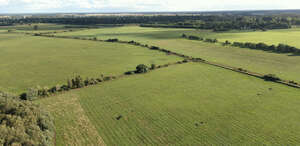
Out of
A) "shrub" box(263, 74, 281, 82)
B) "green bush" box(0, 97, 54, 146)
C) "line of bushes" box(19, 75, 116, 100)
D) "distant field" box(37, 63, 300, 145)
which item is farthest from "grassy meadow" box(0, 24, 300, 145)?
"green bush" box(0, 97, 54, 146)

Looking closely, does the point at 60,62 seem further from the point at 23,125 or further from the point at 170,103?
the point at 23,125

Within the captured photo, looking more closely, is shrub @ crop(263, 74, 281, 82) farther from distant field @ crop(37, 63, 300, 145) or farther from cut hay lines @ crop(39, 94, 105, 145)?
cut hay lines @ crop(39, 94, 105, 145)

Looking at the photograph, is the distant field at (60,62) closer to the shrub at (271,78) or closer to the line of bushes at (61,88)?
the line of bushes at (61,88)

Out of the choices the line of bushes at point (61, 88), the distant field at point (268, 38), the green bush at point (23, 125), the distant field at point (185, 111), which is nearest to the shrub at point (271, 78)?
the distant field at point (185, 111)

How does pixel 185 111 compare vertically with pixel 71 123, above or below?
above

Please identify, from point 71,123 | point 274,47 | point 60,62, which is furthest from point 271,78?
point 60,62

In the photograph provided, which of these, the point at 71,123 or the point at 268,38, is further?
the point at 268,38
